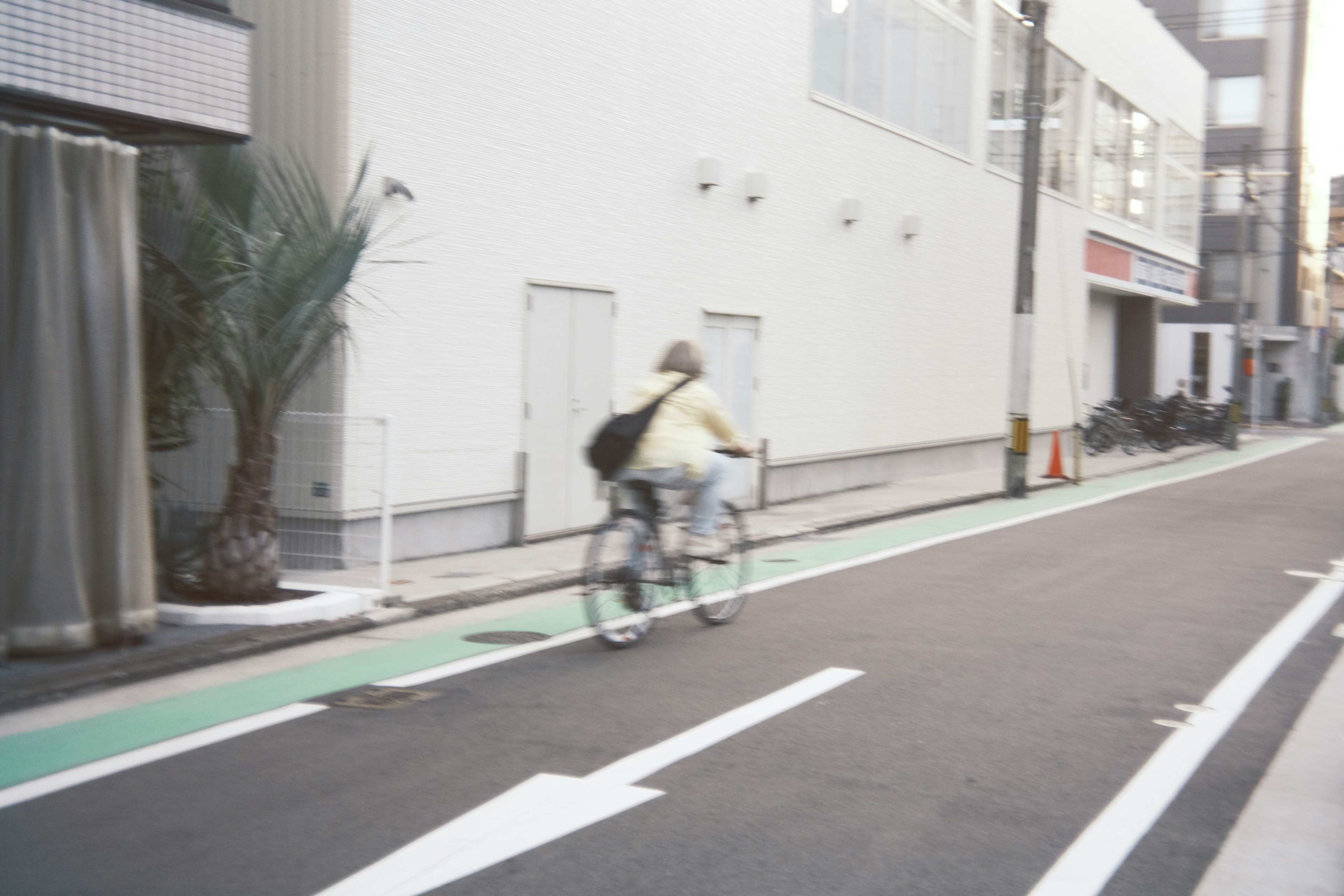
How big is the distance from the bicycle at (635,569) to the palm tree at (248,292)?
2120 millimetres

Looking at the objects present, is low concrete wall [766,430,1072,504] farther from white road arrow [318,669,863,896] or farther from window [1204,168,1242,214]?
window [1204,168,1242,214]

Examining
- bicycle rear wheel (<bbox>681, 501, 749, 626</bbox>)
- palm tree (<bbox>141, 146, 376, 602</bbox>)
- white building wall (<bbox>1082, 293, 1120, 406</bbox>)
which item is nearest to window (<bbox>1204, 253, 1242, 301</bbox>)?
white building wall (<bbox>1082, 293, 1120, 406</bbox>)

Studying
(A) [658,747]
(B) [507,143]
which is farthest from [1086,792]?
(B) [507,143]

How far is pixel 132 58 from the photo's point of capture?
289 inches

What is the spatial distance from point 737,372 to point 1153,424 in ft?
60.3

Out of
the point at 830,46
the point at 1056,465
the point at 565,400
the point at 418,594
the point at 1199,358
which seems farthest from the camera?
the point at 1199,358

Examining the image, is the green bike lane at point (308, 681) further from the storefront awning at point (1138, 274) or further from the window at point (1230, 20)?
the window at point (1230, 20)

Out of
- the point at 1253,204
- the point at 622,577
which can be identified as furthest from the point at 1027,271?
the point at 1253,204

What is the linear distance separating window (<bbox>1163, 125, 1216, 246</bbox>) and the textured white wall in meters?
15.9

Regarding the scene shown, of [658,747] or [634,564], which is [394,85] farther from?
[658,747]

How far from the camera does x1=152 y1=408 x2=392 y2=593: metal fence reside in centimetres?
994

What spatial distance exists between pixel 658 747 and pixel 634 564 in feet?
7.45

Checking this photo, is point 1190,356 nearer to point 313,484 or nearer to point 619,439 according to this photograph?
point 313,484

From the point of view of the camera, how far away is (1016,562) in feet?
38.3
